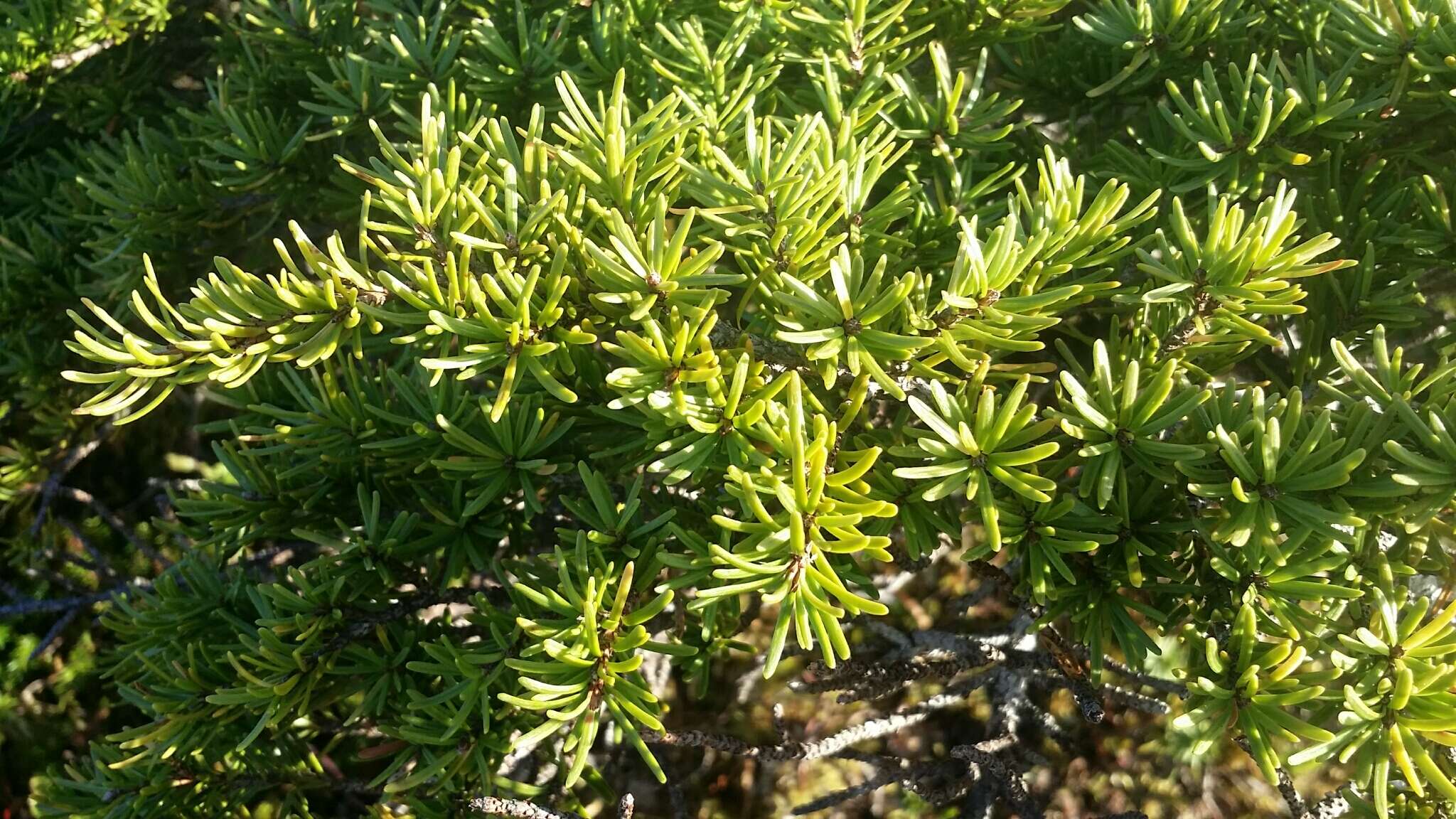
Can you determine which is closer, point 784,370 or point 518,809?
point 784,370

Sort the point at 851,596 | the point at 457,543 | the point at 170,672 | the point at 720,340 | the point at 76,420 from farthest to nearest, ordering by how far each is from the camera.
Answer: the point at 76,420 → the point at 170,672 → the point at 457,543 → the point at 720,340 → the point at 851,596

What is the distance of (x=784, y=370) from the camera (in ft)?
2.35

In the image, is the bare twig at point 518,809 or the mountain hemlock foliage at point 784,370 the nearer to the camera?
the mountain hemlock foliage at point 784,370

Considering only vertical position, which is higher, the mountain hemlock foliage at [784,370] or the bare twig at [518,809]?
the mountain hemlock foliage at [784,370]

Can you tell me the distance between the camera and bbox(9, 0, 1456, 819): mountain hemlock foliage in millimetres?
632

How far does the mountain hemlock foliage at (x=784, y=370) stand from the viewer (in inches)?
24.9

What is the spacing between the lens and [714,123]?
30.9 inches

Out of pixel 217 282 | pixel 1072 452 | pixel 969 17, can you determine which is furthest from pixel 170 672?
pixel 969 17

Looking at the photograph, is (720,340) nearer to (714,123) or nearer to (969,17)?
(714,123)

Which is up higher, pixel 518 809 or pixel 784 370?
pixel 784 370

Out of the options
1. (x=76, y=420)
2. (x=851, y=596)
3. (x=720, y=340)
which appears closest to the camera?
(x=851, y=596)

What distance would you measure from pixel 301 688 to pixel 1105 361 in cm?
74

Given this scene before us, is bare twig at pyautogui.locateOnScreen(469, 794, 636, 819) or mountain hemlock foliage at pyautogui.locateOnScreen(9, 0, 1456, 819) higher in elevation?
mountain hemlock foliage at pyautogui.locateOnScreen(9, 0, 1456, 819)

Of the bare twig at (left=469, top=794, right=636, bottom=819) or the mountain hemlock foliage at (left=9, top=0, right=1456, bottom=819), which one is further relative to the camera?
the bare twig at (left=469, top=794, right=636, bottom=819)
